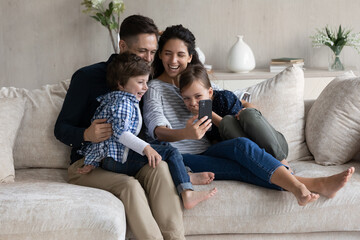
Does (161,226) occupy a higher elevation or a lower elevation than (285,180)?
lower

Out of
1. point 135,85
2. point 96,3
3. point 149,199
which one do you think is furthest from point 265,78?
point 149,199

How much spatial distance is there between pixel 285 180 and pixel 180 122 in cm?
65

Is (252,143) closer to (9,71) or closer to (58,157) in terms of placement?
(58,157)

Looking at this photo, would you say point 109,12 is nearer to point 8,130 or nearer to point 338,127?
point 8,130

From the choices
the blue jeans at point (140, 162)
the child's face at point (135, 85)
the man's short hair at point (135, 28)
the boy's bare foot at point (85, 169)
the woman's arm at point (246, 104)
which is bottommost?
the boy's bare foot at point (85, 169)

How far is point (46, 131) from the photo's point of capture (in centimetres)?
263

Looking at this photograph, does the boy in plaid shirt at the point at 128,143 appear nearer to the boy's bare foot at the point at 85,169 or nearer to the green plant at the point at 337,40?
the boy's bare foot at the point at 85,169

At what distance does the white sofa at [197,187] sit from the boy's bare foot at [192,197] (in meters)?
0.04

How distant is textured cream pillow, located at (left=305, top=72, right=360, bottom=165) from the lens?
8.48 feet

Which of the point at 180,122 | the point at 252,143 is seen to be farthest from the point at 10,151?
the point at 252,143

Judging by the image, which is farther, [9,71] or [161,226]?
[9,71]

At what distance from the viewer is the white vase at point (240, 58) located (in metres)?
4.23

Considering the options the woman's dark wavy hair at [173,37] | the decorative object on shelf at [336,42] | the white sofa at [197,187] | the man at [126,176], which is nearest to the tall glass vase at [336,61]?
the decorative object on shelf at [336,42]

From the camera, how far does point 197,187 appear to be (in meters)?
2.29
